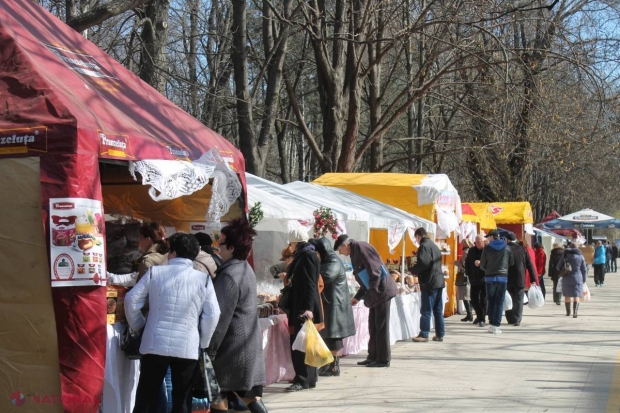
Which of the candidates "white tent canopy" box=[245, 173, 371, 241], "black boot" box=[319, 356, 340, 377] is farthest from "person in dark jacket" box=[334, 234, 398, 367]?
"white tent canopy" box=[245, 173, 371, 241]

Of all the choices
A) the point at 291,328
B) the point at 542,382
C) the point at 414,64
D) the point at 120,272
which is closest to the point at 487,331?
the point at 542,382

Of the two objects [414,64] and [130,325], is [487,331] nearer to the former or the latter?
[130,325]

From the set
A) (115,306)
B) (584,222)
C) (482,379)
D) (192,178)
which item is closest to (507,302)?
(482,379)

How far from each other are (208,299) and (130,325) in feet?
2.02

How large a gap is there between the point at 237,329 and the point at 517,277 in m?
10.8

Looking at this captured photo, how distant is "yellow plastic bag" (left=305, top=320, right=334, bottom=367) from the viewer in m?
9.17

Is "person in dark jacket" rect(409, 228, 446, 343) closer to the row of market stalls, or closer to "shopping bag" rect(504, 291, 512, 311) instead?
"shopping bag" rect(504, 291, 512, 311)

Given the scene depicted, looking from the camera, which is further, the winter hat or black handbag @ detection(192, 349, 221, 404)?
the winter hat

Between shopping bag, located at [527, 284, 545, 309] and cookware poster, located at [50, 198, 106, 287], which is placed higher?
cookware poster, located at [50, 198, 106, 287]

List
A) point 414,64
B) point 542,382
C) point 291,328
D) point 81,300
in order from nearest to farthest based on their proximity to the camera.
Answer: point 81,300 < point 291,328 < point 542,382 < point 414,64

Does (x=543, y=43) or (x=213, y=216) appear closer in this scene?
(x=213, y=216)

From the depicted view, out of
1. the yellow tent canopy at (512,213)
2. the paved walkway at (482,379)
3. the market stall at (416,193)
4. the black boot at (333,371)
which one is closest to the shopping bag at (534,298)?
the market stall at (416,193)

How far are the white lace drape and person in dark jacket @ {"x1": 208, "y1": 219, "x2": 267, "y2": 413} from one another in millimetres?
684

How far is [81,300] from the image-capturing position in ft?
21.9
